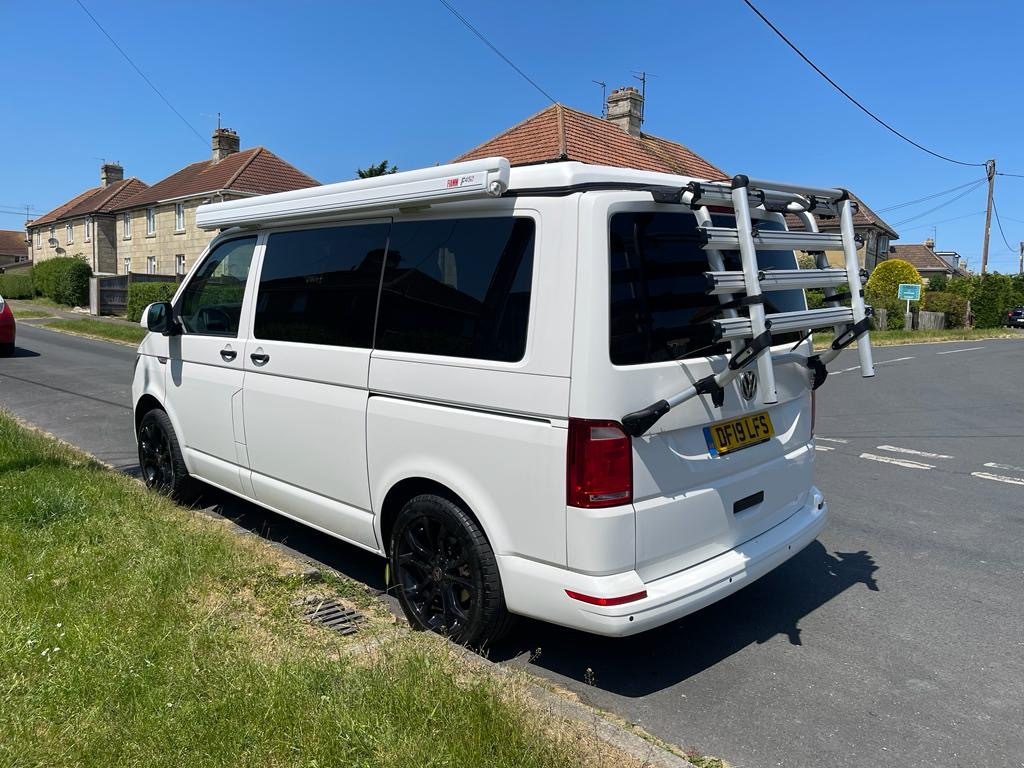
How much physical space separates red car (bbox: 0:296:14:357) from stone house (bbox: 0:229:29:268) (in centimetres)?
8307

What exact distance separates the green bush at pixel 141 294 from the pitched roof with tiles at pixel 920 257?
224 feet

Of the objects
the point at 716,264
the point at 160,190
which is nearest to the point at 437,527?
the point at 716,264

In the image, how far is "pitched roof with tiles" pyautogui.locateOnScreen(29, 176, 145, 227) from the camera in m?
51.0

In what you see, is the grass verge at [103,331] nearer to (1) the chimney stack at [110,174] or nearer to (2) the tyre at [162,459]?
(2) the tyre at [162,459]

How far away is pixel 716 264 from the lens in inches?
127

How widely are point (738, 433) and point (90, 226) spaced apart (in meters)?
55.1

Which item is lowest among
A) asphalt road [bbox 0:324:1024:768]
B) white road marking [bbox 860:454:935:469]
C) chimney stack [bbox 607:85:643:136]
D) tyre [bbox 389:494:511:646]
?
asphalt road [bbox 0:324:1024:768]

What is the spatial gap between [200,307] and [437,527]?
8.77ft

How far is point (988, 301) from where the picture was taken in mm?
43656

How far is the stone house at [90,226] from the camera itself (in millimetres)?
49531

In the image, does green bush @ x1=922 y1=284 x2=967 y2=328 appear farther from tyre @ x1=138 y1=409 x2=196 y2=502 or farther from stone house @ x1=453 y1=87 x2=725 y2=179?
tyre @ x1=138 y1=409 x2=196 y2=502

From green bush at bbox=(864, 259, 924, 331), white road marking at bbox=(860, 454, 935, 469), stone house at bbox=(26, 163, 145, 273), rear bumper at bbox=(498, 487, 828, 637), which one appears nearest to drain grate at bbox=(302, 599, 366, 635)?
rear bumper at bbox=(498, 487, 828, 637)

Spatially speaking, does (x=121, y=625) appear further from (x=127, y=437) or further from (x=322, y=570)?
(x=127, y=437)

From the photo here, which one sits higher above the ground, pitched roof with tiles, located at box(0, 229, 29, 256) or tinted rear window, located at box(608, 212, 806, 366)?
pitched roof with tiles, located at box(0, 229, 29, 256)
